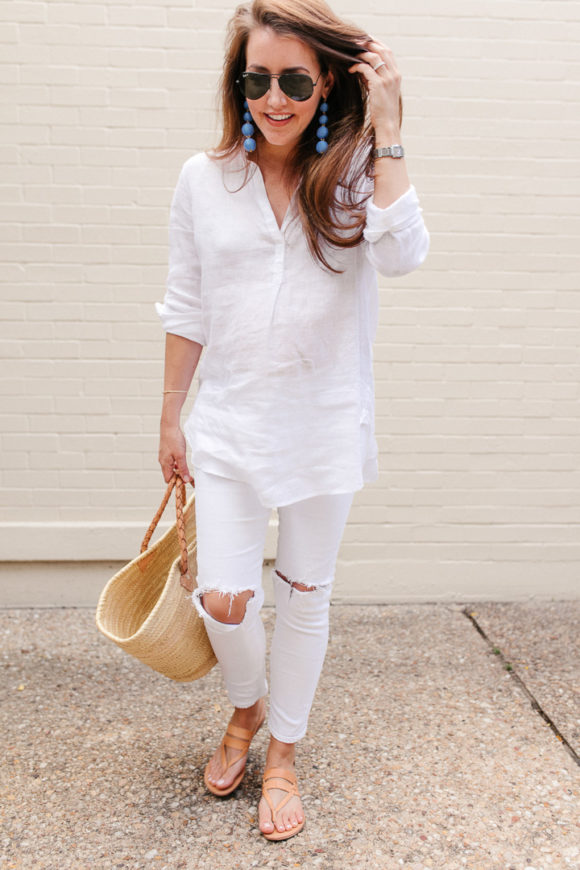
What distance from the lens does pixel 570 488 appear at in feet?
13.3

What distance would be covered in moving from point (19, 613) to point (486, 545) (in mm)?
2250

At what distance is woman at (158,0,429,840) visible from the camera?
1.93 m

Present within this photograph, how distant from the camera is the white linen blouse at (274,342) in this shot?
2.04 meters

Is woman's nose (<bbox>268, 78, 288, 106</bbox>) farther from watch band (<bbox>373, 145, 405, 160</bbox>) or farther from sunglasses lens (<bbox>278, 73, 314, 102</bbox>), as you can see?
watch band (<bbox>373, 145, 405, 160</bbox>)

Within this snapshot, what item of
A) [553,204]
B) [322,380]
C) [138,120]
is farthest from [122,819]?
[553,204]

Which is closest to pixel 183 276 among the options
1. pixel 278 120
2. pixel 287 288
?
pixel 287 288

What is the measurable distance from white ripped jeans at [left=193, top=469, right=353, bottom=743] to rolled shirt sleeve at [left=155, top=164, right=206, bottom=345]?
399 mm

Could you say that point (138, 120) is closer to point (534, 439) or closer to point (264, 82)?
point (264, 82)

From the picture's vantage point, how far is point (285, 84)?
194 centimetres

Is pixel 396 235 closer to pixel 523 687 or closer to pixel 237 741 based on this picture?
→ pixel 237 741

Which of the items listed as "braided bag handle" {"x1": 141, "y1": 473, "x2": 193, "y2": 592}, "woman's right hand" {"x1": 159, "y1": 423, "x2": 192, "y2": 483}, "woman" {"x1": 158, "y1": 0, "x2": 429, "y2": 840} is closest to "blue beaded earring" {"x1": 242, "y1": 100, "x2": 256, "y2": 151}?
"woman" {"x1": 158, "y1": 0, "x2": 429, "y2": 840}

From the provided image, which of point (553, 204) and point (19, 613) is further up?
point (553, 204)

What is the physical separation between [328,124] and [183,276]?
1.75 ft

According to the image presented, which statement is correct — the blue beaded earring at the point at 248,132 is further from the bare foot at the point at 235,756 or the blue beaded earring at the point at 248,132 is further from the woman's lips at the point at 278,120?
the bare foot at the point at 235,756
